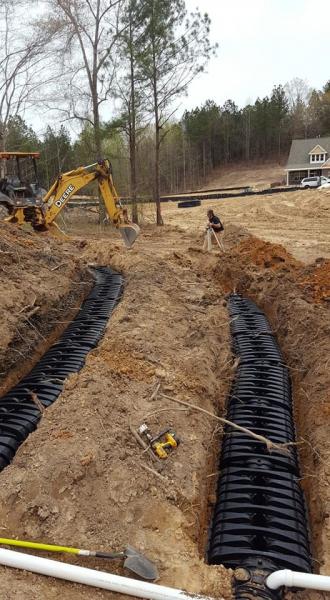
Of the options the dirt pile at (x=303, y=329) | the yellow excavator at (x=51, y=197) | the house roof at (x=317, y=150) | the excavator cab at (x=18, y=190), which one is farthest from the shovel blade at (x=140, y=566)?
the house roof at (x=317, y=150)

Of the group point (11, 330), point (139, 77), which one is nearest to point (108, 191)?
point (11, 330)

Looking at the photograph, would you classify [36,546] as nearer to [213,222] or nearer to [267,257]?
[267,257]

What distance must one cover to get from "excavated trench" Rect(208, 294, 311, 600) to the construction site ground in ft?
0.41

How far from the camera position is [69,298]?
9.53m

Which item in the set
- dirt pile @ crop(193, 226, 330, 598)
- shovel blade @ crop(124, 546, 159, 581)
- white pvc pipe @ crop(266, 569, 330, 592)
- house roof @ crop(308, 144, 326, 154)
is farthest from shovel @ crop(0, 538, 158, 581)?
house roof @ crop(308, 144, 326, 154)

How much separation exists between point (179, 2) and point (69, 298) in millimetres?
19116

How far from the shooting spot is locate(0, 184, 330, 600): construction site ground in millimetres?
3648

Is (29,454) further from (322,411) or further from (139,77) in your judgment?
(139,77)

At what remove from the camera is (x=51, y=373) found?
21.7 ft

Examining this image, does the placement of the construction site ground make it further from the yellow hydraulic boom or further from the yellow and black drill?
the yellow hydraulic boom

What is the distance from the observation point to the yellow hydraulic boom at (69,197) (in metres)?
12.4

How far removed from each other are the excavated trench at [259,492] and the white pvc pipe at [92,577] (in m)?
0.62

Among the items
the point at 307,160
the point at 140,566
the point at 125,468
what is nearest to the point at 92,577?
the point at 140,566

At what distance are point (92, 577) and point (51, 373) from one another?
3.74 metres
